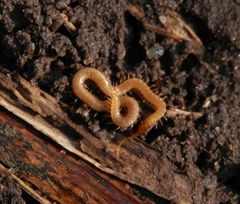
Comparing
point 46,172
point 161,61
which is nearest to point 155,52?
point 161,61

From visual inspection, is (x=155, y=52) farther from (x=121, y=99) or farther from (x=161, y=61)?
(x=121, y=99)

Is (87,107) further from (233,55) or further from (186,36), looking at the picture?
(233,55)

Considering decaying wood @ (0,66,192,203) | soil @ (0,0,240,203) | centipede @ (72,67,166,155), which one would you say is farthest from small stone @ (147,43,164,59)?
decaying wood @ (0,66,192,203)

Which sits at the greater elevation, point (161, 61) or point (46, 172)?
point (161, 61)

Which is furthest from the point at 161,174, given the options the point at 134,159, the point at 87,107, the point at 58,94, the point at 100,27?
the point at 100,27

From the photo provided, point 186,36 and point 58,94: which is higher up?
point 186,36

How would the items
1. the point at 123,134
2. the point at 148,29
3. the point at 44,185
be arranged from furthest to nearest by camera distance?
the point at 148,29 < the point at 123,134 < the point at 44,185

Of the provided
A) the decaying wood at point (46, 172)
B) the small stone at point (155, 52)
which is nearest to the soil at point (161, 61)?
the small stone at point (155, 52)

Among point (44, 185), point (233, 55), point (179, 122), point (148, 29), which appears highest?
point (233, 55)
